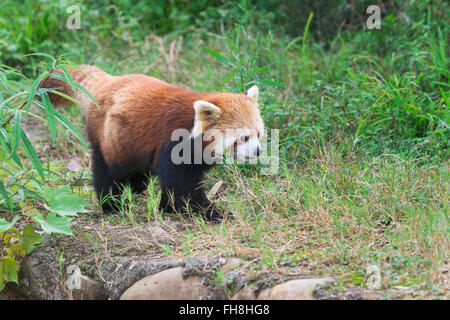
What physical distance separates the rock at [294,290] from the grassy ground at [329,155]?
13cm

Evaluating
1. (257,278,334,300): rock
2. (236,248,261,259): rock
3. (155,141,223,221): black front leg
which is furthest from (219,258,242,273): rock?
(155,141,223,221): black front leg

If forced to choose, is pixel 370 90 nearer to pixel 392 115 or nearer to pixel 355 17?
pixel 392 115

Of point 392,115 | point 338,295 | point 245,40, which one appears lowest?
point 338,295

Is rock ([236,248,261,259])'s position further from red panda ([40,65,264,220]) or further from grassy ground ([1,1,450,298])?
red panda ([40,65,264,220])

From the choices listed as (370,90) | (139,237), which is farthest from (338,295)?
(370,90)

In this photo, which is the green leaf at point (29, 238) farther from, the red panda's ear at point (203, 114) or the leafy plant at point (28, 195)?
the red panda's ear at point (203, 114)

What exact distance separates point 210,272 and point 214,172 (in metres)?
1.37

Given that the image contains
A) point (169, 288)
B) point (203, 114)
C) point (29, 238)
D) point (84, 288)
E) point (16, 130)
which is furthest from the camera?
point (203, 114)

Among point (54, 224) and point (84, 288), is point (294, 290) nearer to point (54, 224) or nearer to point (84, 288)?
point (84, 288)

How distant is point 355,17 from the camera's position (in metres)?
5.85

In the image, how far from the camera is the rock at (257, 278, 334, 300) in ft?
8.55

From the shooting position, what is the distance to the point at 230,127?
3555 millimetres

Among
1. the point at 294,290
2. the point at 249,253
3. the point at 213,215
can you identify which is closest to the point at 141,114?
the point at 213,215

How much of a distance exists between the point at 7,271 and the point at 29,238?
21 cm
